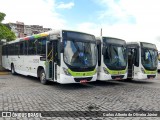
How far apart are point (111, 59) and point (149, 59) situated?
11.6 feet

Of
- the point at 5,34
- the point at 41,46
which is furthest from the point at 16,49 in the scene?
the point at 41,46

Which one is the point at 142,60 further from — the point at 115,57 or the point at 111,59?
the point at 111,59

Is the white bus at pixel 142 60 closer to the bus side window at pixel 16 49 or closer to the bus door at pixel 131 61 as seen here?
the bus door at pixel 131 61

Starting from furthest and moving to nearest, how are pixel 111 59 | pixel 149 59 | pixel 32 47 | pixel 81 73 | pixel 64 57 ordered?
pixel 149 59, pixel 32 47, pixel 111 59, pixel 81 73, pixel 64 57

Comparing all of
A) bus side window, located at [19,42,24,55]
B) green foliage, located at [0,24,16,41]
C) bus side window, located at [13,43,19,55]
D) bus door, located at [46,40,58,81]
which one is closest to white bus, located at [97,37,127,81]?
bus door, located at [46,40,58,81]

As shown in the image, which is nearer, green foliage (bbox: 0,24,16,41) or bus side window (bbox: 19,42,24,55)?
bus side window (bbox: 19,42,24,55)

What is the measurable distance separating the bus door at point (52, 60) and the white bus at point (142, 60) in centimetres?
600

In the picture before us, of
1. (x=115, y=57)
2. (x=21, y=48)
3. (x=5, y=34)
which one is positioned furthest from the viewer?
(x=5, y=34)

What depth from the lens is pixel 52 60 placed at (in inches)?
453

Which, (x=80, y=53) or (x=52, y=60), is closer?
(x=80, y=53)

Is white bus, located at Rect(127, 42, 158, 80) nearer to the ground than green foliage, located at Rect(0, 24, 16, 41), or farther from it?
nearer to the ground

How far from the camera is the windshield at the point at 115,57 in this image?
1244 cm

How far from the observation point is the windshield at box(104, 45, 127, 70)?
40.8ft

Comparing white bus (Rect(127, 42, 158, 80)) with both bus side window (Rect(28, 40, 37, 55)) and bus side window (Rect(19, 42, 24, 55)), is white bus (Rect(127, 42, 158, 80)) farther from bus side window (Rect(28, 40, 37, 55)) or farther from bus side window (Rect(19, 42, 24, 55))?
bus side window (Rect(19, 42, 24, 55))
